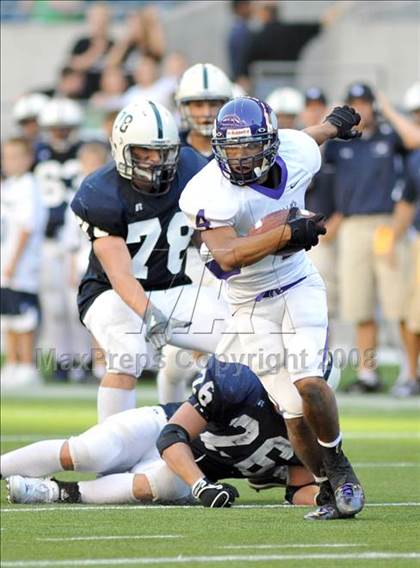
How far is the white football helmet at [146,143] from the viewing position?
7105 millimetres

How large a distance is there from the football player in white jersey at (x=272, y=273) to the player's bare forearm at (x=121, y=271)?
84cm

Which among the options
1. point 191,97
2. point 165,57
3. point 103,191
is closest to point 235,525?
point 103,191

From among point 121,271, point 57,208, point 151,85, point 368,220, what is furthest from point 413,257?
point 121,271

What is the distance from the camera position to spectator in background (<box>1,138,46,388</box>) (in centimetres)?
1198

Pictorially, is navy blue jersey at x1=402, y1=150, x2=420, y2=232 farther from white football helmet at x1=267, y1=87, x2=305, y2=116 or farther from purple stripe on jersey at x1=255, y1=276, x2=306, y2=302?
purple stripe on jersey at x1=255, y1=276, x2=306, y2=302

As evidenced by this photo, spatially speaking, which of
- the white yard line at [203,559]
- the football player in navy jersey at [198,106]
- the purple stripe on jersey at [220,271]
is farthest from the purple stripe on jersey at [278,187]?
the football player in navy jersey at [198,106]

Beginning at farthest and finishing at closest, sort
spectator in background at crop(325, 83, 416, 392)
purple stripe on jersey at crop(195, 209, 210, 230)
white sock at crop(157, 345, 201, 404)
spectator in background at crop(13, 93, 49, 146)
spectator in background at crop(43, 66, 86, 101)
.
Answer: spectator in background at crop(43, 66, 86, 101) < spectator in background at crop(13, 93, 49, 146) < spectator in background at crop(325, 83, 416, 392) < white sock at crop(157, 345, 201, 404) < purple stripe on jersey at crop(195, 209, 210, 230)

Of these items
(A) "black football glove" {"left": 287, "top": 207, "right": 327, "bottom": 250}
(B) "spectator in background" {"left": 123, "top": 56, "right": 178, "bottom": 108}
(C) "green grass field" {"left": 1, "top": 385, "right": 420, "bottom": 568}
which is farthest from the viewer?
(B) "spectator in background" {"left": 123, "top": 56, "right": 178, "bottom": 108}

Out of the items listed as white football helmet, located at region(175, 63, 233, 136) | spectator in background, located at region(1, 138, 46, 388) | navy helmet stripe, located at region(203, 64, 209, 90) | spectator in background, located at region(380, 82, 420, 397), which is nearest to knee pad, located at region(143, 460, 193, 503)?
white football helmet, located at region(175, 63, 233, 136)

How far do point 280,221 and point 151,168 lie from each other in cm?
163

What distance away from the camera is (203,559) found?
15.4 ft

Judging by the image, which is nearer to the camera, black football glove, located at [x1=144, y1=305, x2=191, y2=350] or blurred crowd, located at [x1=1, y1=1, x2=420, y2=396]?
black football glove, located at [x1=144, y1=305, x2=191, y2=350]

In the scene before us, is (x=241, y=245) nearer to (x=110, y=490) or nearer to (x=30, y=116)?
(x=110, y=490)

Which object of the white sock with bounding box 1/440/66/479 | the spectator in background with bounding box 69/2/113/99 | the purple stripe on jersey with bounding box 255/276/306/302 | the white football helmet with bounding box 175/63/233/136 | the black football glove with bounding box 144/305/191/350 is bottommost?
the white sock with bounding box 1/440/66/479
